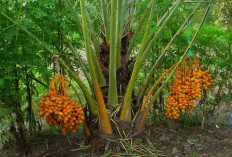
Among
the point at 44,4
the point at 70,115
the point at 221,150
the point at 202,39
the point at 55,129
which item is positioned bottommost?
the point at 221,150

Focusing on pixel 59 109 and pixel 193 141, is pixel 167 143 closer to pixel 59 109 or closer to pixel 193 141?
pixel 193 141

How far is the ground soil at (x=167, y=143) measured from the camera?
327cm

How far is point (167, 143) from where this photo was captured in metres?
3.47

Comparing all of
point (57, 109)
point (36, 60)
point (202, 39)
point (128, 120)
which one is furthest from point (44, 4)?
point (202, 39)

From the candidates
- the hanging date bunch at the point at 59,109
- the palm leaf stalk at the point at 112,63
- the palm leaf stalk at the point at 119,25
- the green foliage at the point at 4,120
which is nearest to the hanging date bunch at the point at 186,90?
the palm leaf stalk at the point at 112,63

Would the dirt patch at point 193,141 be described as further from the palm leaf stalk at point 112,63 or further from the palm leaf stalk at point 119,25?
the palm leaf stalk at point 119,25

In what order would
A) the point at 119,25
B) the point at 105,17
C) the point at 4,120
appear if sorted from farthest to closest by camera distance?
the point at 105,17 → the point at 119,25 → the point at 4,120

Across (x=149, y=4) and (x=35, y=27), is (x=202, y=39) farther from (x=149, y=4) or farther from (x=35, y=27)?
(x=35, y=27)

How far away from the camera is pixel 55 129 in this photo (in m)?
3.78

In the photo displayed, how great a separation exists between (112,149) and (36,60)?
108cm

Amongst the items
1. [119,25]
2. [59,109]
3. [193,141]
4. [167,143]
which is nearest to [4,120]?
[59,109]

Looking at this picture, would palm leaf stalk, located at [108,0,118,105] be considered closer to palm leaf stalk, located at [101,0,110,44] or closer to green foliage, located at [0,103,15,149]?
palm leaf stalk, located at [101,0,110,44]

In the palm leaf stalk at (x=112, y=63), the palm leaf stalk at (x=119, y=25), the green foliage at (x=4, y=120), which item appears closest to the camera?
the palm leaf stalk at (x=112, y=63)

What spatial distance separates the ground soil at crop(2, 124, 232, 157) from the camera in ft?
10.7
